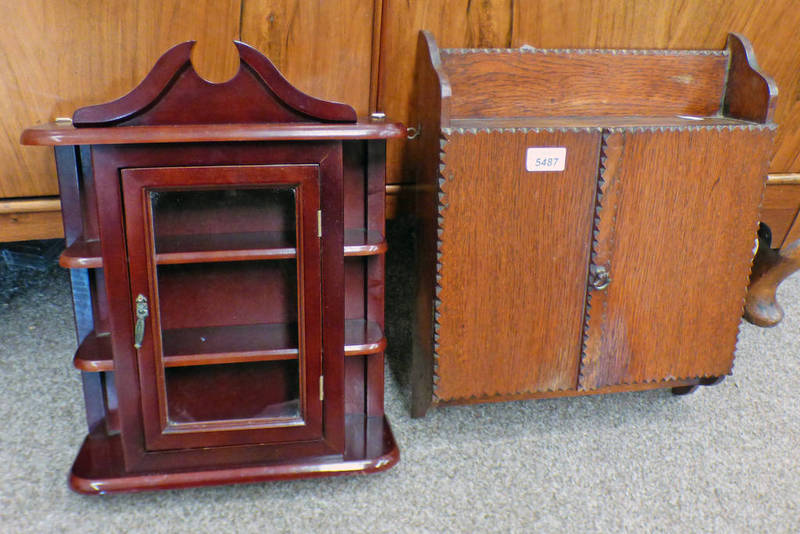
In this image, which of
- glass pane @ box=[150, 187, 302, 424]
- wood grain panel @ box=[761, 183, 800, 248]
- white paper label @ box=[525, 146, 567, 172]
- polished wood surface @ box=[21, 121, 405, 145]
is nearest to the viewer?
polished wood surface @ box=[21, 121, 405, 145]

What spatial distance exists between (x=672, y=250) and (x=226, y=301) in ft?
2.46

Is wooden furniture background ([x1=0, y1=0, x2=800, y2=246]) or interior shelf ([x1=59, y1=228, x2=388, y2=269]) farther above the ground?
wooden furniture background ([x1=0, y1=0, x2=800, y2=246])

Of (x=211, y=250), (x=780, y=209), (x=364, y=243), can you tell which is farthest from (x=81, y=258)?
(x=780, y=209)

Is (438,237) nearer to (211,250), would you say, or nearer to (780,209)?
(211,250)

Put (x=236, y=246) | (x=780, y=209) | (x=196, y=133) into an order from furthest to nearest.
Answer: (x=780, y=209) < (x=236, y=246) < (x=196, y=133)

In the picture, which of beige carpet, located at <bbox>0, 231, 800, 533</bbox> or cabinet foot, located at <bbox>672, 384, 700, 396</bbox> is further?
cabinet foot, located at <bbox>672, 384, 700, 396</bbox>

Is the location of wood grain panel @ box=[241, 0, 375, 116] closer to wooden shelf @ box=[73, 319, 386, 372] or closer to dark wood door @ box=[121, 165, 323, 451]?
dark wood door @ box=[121, 165, 323, 451]

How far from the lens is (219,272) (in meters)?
1.09

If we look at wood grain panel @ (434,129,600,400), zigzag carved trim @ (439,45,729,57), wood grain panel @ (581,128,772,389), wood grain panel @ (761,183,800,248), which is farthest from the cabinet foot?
zigzag carved trim @ (439,45,729,57)

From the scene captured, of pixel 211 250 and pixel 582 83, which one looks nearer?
pixel 211 250

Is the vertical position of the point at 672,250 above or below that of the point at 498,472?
above

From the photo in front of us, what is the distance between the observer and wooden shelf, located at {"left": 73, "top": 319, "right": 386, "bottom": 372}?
3.45 feet

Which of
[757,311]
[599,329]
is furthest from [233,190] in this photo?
[757,311]

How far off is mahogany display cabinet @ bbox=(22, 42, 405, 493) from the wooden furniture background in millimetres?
141
